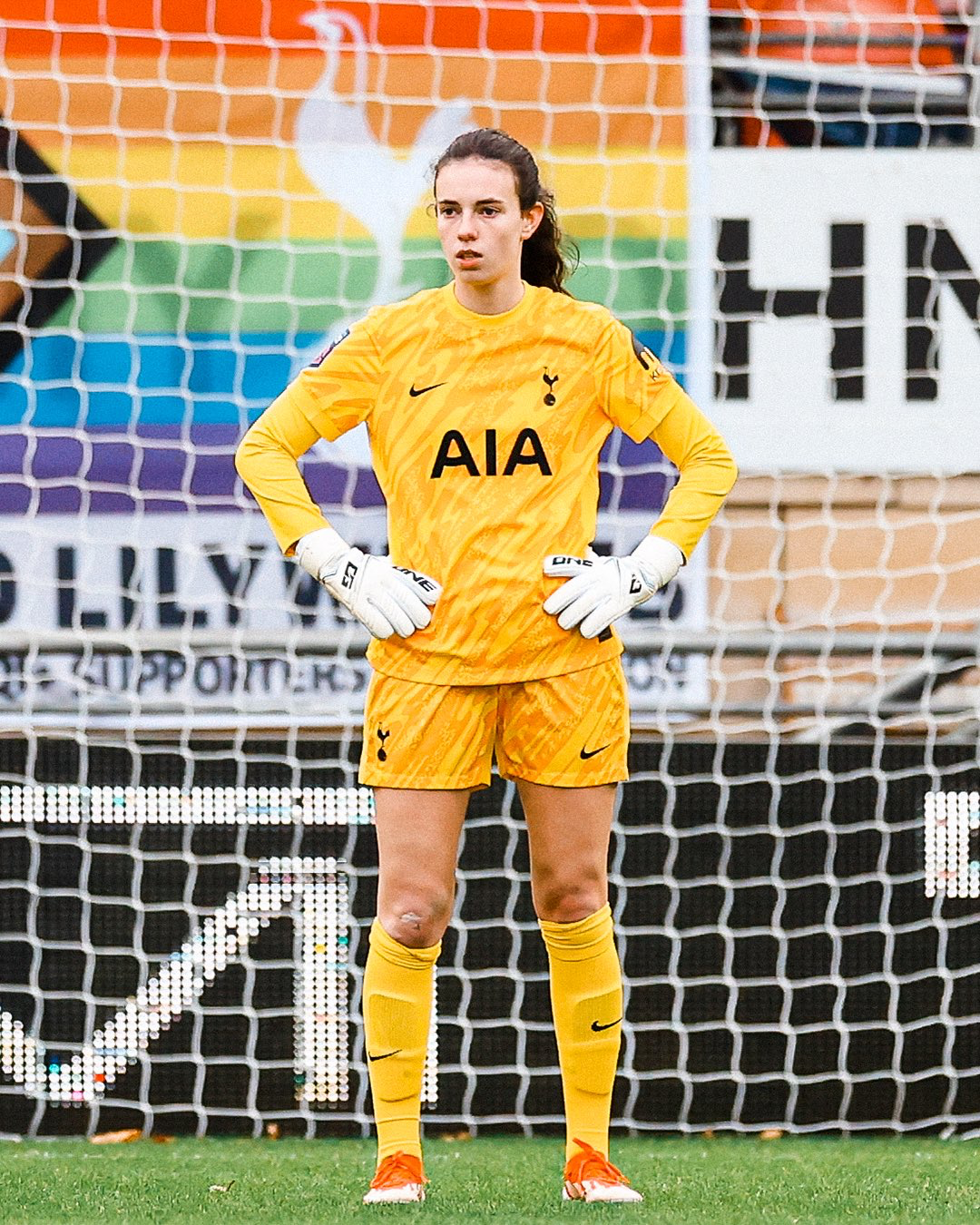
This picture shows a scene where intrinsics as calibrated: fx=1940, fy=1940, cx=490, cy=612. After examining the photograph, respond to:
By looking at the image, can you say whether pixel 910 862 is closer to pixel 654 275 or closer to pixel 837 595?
pixel 837 595

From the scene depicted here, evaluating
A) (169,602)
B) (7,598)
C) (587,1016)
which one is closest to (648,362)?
(587,1016)

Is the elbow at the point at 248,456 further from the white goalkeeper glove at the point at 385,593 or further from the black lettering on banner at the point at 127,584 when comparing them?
the black lettering on banner at the point at 127,584

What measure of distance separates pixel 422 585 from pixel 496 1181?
3.44 feet

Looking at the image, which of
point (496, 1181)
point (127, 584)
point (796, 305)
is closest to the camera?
point (496, 1181)

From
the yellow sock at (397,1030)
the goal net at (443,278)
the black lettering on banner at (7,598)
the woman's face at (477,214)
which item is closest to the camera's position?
the woman's face at (477,214)

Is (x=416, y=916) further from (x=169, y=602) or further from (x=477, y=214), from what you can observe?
(x=169, y=602)

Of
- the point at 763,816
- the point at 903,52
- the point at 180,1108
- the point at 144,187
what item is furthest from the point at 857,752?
the point at 144,187

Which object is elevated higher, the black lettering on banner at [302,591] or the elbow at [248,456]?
the elbow at [248,456]

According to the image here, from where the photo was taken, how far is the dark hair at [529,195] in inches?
104

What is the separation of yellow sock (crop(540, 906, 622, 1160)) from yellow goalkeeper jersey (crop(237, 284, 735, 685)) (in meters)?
0.40

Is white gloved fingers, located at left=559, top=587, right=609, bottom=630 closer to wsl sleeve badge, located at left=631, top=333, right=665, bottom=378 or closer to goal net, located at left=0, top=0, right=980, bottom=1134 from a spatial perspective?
wsl sleeve badge, located at left=631, top=333, right=665, bottom=378

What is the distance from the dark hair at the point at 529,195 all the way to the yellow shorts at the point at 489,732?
1.96 ft

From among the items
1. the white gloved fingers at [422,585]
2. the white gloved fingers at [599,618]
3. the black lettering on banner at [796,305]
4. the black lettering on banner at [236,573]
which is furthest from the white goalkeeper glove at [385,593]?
the black lettering on banner at [796,305]

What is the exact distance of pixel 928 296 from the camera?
5.26m
